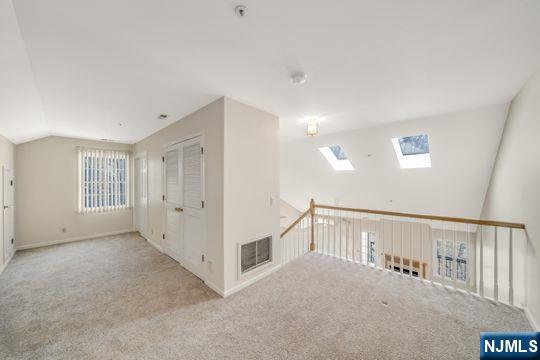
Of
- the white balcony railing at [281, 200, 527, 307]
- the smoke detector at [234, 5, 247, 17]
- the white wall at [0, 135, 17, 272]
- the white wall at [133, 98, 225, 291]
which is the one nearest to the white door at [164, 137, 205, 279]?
the white wall at [133, 98, 225, 291]

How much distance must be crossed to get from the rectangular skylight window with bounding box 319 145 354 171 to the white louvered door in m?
3.06

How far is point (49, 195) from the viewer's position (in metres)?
4.49

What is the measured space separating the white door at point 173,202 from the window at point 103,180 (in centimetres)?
259

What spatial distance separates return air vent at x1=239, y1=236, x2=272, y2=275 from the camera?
273 centimetres

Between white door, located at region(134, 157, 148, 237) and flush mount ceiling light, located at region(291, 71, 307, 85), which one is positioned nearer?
flush mount ceiling light, located at region(291, 71, 307, 85)

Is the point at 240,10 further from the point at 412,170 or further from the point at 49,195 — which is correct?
the point at 49,195

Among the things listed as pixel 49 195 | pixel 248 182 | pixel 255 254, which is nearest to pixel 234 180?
pixel 248 182

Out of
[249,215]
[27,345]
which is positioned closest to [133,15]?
[249,215]

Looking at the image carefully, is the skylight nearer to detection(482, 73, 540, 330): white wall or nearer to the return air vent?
detection(482, 73, 540, 330): white wall

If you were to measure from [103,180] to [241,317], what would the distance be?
5.32 m

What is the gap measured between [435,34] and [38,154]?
276 inches

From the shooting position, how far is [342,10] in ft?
4.03

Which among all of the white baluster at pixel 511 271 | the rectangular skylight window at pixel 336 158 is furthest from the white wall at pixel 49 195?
the white baluster at pixel 511 271

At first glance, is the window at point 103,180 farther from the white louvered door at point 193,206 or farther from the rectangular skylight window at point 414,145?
the rectangular skylight window at point 414,145
